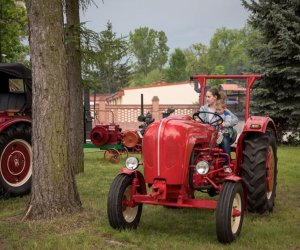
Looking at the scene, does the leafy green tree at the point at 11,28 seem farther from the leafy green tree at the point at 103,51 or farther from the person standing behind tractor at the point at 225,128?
the person standing behind tractor at the point at 225,128

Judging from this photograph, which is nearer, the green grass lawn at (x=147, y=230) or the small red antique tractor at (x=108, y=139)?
the green grass lawn at (x=147, y=230)

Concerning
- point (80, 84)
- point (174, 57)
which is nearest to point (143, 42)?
point (174, 57)

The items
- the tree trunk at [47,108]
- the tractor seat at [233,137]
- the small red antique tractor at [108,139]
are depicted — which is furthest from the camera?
the small red antique tractor at [108,139]

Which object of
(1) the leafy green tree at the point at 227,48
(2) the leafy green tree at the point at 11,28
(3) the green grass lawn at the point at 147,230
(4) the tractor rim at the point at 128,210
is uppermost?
(1) the leafy green tree at the point at 227,48

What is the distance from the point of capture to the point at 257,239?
5.64 metres

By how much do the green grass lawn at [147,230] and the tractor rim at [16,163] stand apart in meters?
0.32

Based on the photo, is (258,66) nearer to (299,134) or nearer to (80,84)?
(299,134)

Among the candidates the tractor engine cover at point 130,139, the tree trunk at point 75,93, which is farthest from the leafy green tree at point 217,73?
the tree trunk at point 75,93

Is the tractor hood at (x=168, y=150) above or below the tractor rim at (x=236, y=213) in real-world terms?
above

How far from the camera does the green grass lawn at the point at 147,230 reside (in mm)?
5367

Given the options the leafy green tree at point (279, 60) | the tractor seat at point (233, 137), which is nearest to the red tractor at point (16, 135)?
the tractor seat at point (233, 137)

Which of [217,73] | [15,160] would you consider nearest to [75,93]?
[15,160]

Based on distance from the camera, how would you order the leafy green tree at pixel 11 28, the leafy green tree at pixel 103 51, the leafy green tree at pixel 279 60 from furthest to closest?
the leafy green tree at pixel 11 28
the leafy green tree at pixel 279 60
the leafy green tree at pixel 103 51

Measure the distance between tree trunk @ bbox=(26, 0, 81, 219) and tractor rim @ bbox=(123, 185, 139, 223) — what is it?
2.75ft
